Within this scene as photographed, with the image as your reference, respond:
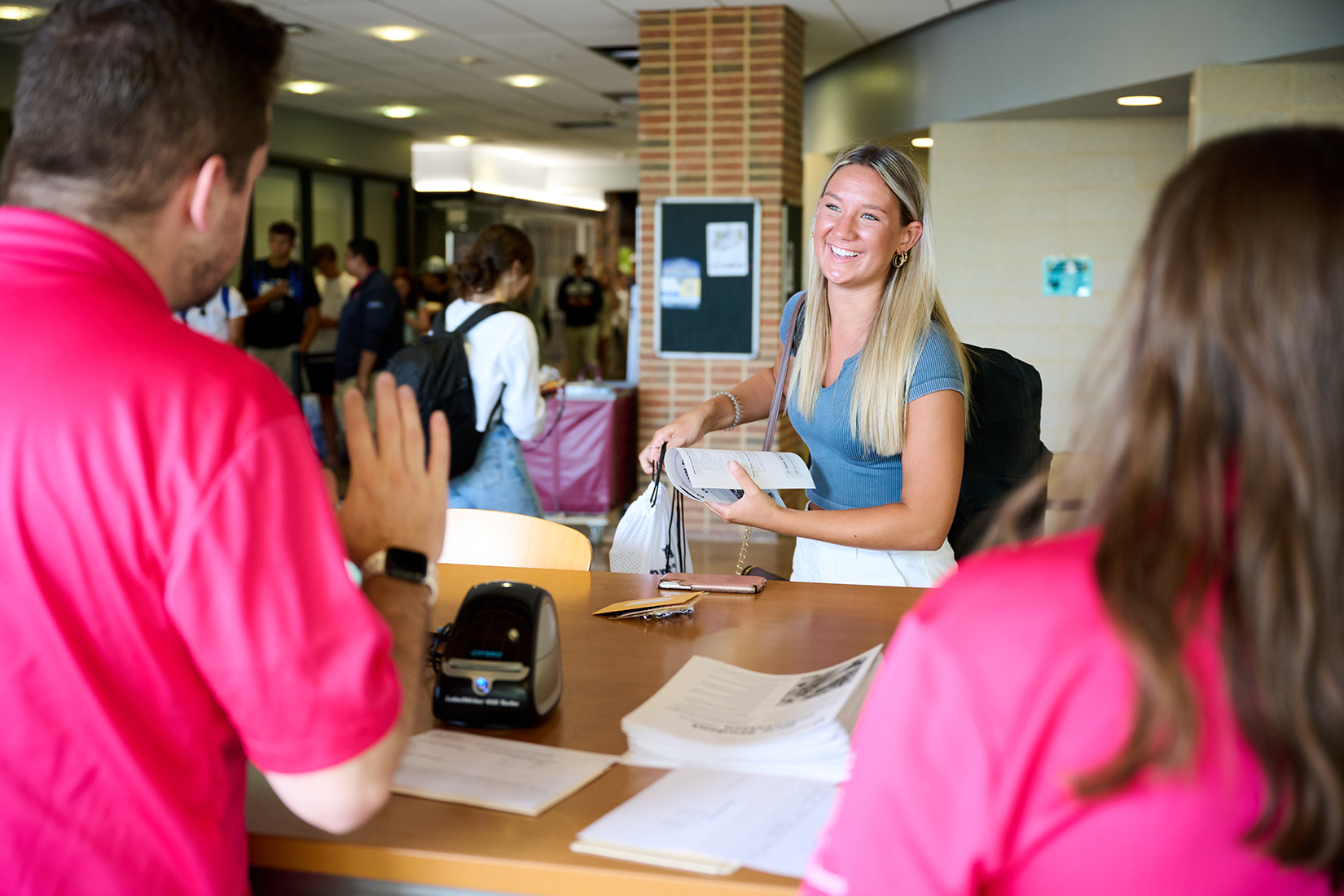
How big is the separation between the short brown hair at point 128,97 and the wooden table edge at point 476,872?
0.62 meters

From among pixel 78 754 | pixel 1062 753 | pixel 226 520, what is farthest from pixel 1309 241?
pixel 78 754

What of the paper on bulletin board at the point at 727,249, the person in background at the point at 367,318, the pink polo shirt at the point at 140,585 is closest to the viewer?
the pink polo shirt at the point at 140,585

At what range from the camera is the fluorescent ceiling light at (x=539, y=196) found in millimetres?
A: 14016

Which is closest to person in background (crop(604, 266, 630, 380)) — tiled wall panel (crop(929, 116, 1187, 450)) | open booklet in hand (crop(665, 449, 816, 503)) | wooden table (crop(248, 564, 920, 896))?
tiled wall panel (crop(929, 116, 1187, 450))

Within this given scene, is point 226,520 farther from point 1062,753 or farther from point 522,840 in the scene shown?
point 1062,753

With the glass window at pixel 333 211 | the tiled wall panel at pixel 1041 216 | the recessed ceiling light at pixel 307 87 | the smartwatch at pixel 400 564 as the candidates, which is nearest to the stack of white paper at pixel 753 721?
the smartwatch at pixel 400 564

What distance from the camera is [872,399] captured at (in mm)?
2127

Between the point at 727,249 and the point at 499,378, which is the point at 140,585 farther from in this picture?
the point at 727,249

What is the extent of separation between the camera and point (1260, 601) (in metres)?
0.63

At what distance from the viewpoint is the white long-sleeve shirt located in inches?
136

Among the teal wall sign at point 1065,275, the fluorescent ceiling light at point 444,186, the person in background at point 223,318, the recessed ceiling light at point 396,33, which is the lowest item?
the person in background at point 223,318

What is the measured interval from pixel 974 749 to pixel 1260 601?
18 cm

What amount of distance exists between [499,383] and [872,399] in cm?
163

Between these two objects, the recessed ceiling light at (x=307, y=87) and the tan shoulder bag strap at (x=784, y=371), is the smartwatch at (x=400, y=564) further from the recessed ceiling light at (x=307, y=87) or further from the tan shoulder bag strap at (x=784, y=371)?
the recessed ceiling light at (x=307, y=87)
